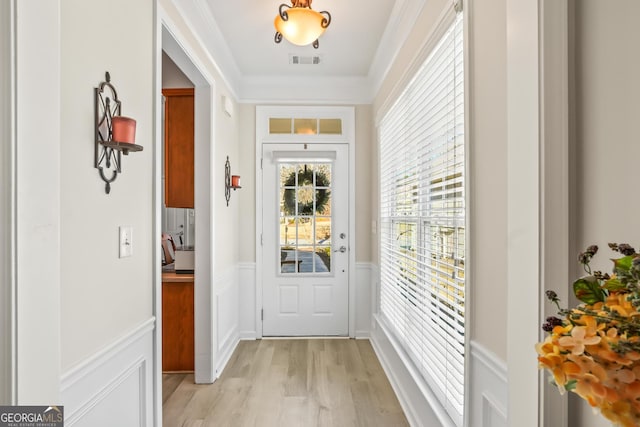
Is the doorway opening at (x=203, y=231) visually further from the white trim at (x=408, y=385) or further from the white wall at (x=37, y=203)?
the white wall at (x=37, y=203)

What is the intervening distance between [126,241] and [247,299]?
2.51 meters

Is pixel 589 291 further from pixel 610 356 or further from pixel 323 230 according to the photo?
pixel 323 230

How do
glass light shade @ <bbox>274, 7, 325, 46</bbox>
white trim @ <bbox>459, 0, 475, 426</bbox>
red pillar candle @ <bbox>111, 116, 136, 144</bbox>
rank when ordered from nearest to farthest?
red pillar candle @ <bbox>111, 116, 136, 144</bbox> < white trim @ <bbox>459, 0, 475, 426</bbox> < glass light shade @ <bbox>274, 7, 325, 46</bbox>

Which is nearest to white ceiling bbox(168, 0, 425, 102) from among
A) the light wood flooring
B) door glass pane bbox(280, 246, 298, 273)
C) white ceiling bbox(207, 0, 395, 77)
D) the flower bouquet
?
white ceiling bbox(207, 0, 395, 77)

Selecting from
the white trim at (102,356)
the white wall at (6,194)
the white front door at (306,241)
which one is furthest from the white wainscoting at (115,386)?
the white front door at (306,241)

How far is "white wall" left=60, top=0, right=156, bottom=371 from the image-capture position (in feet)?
3.78

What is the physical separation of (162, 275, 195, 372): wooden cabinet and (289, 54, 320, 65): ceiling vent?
2184 millimetres

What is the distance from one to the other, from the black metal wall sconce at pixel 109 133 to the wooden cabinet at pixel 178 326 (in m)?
1.72

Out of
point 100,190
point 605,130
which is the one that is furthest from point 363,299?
point 605,130

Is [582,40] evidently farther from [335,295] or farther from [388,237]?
[335,295]

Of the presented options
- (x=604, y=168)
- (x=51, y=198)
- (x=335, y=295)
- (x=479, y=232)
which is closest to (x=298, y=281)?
(x=335, y=295)

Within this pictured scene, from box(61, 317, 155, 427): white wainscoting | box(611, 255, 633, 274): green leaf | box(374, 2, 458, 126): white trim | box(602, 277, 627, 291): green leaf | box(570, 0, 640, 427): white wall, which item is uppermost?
box(374, 2, 458, 126): white trim

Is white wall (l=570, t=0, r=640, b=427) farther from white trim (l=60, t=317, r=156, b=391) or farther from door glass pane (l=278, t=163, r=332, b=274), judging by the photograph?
door glass pane (l=278, t=163, r=332, b=274)

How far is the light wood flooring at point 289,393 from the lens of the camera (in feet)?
7.64
